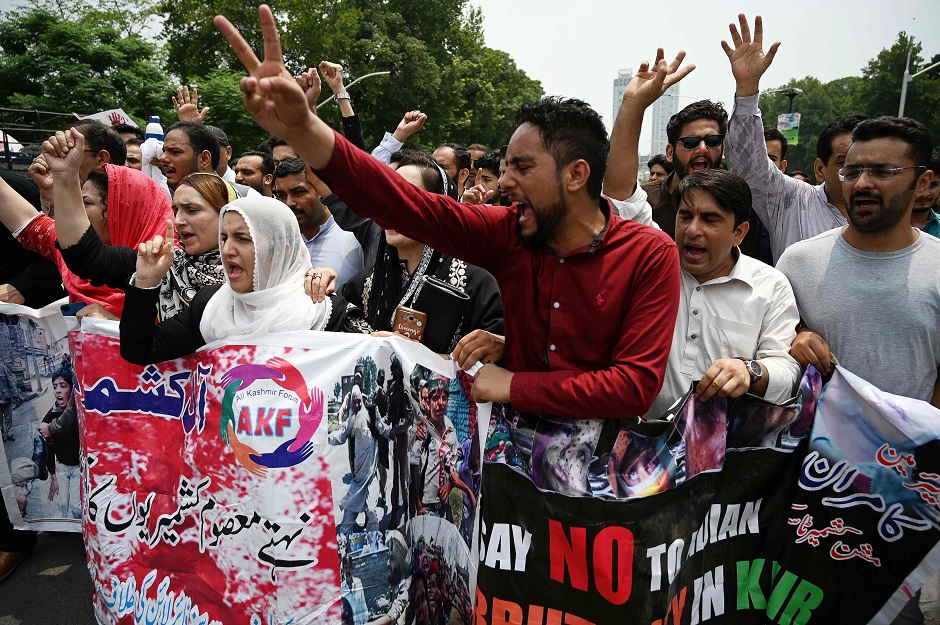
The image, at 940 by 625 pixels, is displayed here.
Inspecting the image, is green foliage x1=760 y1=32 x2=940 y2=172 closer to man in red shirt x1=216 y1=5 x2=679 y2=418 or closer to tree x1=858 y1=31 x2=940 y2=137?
tree x1=858 y1=31 x2=940 y2=137

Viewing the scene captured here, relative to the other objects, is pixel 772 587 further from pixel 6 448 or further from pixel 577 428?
pixel 6 448

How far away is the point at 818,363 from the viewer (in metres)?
2.48

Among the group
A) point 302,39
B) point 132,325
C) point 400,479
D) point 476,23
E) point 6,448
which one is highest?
point 476,23

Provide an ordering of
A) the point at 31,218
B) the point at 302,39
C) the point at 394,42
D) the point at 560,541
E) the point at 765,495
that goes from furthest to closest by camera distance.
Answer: the point at 394,42 < the point at 302,39 < the point at 31,218 < the point at 765,495 < the point at 560,541

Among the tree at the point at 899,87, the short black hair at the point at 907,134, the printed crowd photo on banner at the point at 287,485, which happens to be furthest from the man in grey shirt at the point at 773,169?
the tree at the point at 899,87

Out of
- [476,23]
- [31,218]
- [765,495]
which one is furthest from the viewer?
[476,23]

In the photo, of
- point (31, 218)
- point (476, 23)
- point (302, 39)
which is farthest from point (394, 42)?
point (31, 218)

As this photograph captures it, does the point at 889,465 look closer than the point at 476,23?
Yes

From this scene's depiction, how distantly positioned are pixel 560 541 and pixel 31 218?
332 cm

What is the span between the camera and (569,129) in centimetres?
207

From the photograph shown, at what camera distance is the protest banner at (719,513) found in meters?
2.16

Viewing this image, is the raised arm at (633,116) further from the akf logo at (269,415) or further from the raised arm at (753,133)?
the akf logo at (269,415)

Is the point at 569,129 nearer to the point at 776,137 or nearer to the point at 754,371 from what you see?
the point at 754,371

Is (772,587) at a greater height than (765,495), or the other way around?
(765,495)
